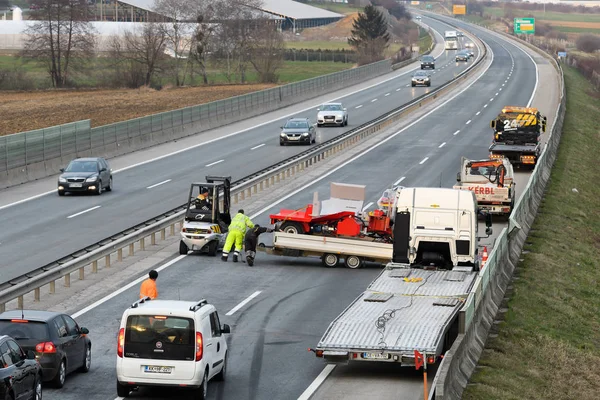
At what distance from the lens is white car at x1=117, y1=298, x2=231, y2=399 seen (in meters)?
17.2

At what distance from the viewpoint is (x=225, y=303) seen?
2539cm

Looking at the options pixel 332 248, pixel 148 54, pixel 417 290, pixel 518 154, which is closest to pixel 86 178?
pixel 332 248

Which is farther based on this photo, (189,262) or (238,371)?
(189,262)

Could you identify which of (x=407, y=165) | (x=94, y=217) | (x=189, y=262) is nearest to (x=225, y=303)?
(x=189, y=262)

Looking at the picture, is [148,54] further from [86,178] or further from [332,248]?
[332,248]

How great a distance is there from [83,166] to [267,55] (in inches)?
2698

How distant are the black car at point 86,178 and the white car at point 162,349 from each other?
27.4m

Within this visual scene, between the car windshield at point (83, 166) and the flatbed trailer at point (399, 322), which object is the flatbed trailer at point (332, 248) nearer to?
the flatbed trailer at point (399, 322)

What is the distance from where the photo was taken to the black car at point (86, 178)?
145 feet

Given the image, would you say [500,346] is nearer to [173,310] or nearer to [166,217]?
[173,310]

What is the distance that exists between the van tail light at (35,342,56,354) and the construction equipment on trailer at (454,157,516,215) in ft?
71.0

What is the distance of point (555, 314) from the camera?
2833 centimetres

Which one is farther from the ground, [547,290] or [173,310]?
[173,310]

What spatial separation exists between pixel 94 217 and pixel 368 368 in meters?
20.6
